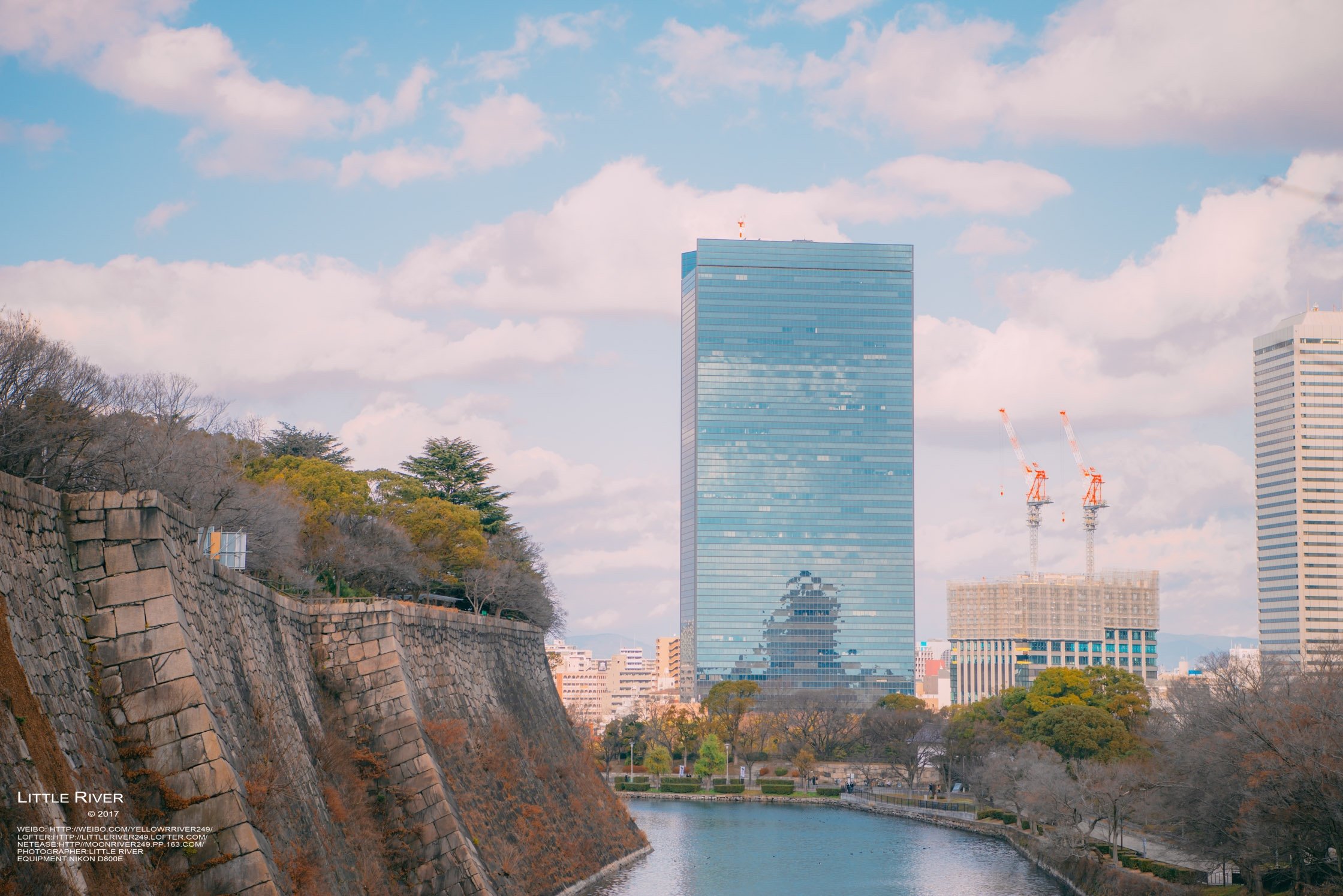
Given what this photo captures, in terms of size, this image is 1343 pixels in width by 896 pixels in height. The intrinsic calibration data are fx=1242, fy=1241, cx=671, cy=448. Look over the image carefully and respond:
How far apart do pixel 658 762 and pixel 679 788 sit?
3.92m

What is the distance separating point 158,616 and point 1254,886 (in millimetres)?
35223

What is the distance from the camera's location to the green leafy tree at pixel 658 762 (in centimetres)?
12094

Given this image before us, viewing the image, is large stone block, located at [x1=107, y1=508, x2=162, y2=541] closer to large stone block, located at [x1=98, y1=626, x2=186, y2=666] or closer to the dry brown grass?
large stone block, located at [x1=98, y1=626, x2=186, y2=666]

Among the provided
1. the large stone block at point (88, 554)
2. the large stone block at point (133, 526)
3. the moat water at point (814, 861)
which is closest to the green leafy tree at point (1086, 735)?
the moat water at point (814, 861)

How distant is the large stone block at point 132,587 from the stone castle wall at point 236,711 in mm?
22

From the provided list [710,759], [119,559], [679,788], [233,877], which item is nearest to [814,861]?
[679,788]

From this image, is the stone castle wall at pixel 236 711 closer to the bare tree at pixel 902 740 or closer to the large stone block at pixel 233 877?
the large stone block at pixel 233 877

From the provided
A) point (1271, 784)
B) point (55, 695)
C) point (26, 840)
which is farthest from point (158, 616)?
point (1271, 784)

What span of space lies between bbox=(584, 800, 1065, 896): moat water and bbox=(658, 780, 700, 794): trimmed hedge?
18578 mm

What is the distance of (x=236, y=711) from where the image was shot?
20.3 meters

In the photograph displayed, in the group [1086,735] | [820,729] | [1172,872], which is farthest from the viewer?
[820,729]

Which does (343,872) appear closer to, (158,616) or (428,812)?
(428,812)

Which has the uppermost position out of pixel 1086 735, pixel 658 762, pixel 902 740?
pixel 1086 735

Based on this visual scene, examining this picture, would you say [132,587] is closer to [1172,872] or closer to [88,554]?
[88,554]
